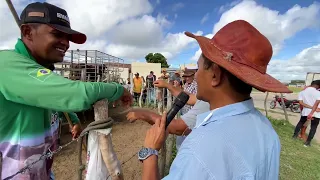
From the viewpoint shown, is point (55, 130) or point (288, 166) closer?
point (55, 130)

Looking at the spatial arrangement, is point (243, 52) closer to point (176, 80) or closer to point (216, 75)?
point (216, 75)

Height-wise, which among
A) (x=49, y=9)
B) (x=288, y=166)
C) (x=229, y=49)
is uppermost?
(x=49, y=9)

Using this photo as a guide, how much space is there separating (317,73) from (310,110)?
12913 mm

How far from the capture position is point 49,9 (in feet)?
4.87

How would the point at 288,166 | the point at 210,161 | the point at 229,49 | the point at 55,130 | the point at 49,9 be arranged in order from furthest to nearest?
the point at 288,166 < the point at 55,130 < the point at 49,9 < the point at 229,49 < the point at 210,161

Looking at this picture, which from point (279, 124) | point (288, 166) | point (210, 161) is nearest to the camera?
point (210, 161)

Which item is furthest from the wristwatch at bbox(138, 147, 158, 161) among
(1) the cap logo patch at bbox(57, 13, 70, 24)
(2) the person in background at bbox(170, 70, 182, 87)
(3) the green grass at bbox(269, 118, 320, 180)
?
(2) the person in background at bbox(170, 70, 182, 87)

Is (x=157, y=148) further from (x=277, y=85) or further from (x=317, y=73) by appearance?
(x=317, y=73)

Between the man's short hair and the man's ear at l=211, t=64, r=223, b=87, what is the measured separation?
0.7 inches

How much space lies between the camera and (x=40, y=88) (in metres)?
1.17

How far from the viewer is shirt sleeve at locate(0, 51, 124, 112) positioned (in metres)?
1.17

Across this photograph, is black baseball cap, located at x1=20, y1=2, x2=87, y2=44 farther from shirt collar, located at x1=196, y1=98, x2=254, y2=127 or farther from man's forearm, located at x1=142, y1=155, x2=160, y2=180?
shirt collar, located at x1=196, y1=98, x2=254, y2=127

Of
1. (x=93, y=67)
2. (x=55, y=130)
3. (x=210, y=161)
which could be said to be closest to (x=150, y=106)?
(x=93, y=67)

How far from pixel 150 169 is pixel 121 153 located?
18.5 feet
